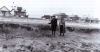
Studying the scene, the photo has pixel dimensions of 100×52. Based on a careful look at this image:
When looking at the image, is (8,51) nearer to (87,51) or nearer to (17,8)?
(87,51)

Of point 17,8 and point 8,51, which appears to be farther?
point 17,8

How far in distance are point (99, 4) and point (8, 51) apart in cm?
712

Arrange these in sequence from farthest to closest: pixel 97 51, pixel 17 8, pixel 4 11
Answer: pixel 17 8 < pixel 4 11 < pixel 97 51

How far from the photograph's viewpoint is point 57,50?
5.52 metres

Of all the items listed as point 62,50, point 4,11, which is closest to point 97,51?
point 62,50

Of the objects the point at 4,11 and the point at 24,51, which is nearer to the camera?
the point at 24,51

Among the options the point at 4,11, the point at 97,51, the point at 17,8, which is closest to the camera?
the point at 97,51

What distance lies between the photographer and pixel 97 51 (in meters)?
5.72

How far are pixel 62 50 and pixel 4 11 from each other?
35.1 m

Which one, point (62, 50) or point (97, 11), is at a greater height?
point (97, 11)

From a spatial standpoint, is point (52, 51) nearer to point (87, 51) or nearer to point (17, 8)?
point (87, 51)

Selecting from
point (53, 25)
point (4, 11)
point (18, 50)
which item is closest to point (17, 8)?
point (4, 11)

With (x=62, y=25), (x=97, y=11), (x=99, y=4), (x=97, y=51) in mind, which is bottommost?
(x=97, y=51)

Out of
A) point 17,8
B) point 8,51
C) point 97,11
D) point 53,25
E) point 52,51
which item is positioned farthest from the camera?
point 17,8
